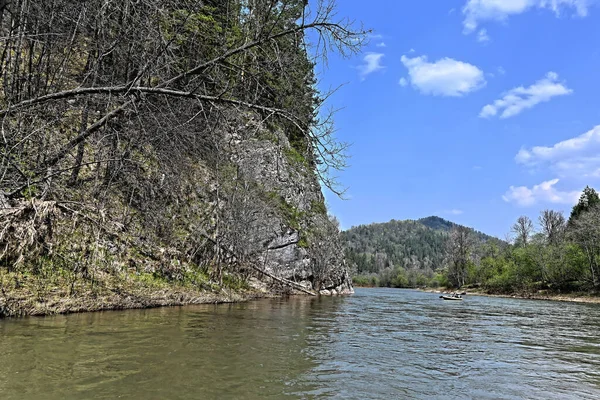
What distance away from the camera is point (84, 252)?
449 inches

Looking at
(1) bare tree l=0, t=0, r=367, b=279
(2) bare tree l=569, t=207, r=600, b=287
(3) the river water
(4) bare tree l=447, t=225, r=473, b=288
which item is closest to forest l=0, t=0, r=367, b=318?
(1) bare tree l=0, t=0, r=367, b=279

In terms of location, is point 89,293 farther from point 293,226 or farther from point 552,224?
point 552,224

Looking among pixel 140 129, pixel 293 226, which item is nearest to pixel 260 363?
pixel 140 129

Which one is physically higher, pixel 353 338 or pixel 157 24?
pixel 157 24

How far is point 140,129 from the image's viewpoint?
8.30 m

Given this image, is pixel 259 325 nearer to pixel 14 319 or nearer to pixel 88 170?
pixel 14 319

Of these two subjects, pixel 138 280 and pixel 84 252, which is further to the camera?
pixel 138 280

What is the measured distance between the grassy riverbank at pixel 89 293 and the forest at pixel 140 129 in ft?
0.19

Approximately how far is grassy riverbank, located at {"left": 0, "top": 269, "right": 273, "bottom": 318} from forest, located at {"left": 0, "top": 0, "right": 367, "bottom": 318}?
6 centimetres

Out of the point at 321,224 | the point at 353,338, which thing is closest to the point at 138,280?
the point at 353,338

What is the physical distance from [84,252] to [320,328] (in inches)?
288

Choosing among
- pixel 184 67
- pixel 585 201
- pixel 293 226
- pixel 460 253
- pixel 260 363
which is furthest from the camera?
pixel 460 253

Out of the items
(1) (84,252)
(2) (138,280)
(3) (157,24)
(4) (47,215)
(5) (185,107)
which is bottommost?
(2) (138,280)

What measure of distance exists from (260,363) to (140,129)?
5447 millimetres
